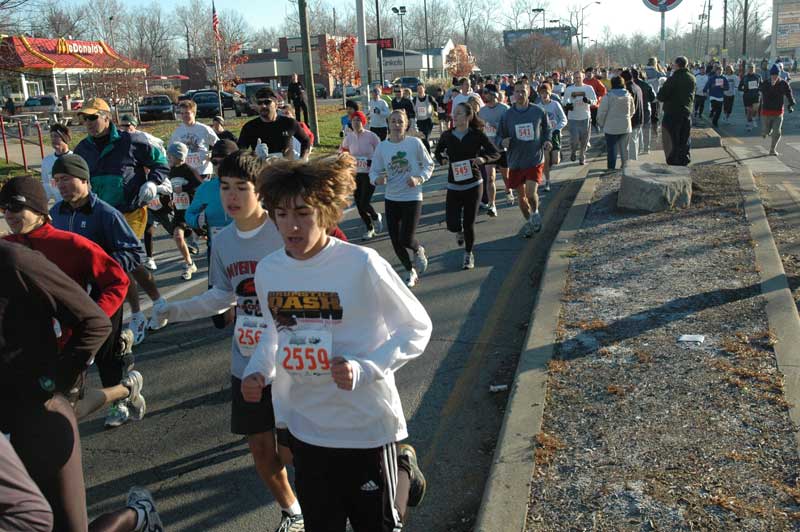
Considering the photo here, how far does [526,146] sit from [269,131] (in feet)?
11.0

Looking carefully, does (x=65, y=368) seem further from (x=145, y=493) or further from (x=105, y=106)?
(x=105, y=106)

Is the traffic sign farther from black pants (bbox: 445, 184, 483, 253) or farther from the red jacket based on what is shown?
the red jacket

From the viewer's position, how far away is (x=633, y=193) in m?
11.0

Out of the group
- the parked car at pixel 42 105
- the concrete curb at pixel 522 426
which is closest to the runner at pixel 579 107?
the concrete curb at pixel 522 426

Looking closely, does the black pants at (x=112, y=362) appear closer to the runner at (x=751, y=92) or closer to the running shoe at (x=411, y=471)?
the running shoe at (x=411, y=471)

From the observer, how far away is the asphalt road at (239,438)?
4.13 meters

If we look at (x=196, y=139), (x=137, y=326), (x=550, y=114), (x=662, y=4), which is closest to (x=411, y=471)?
(x=137, y=326)

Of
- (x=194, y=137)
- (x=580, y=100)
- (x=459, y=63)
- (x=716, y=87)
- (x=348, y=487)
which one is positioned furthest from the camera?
(x=459, y=63)

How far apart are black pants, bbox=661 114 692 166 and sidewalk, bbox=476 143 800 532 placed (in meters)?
6.08

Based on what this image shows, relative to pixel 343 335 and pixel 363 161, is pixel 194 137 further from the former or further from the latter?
pixel 343 335

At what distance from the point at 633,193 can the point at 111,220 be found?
7.85m

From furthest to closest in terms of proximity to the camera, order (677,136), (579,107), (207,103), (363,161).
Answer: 1. (207,103)
2. (579,107)
3. (677,136)
4. (363,161)

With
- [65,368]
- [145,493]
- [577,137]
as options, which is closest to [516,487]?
[145,493]

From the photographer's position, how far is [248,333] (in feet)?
11.6
